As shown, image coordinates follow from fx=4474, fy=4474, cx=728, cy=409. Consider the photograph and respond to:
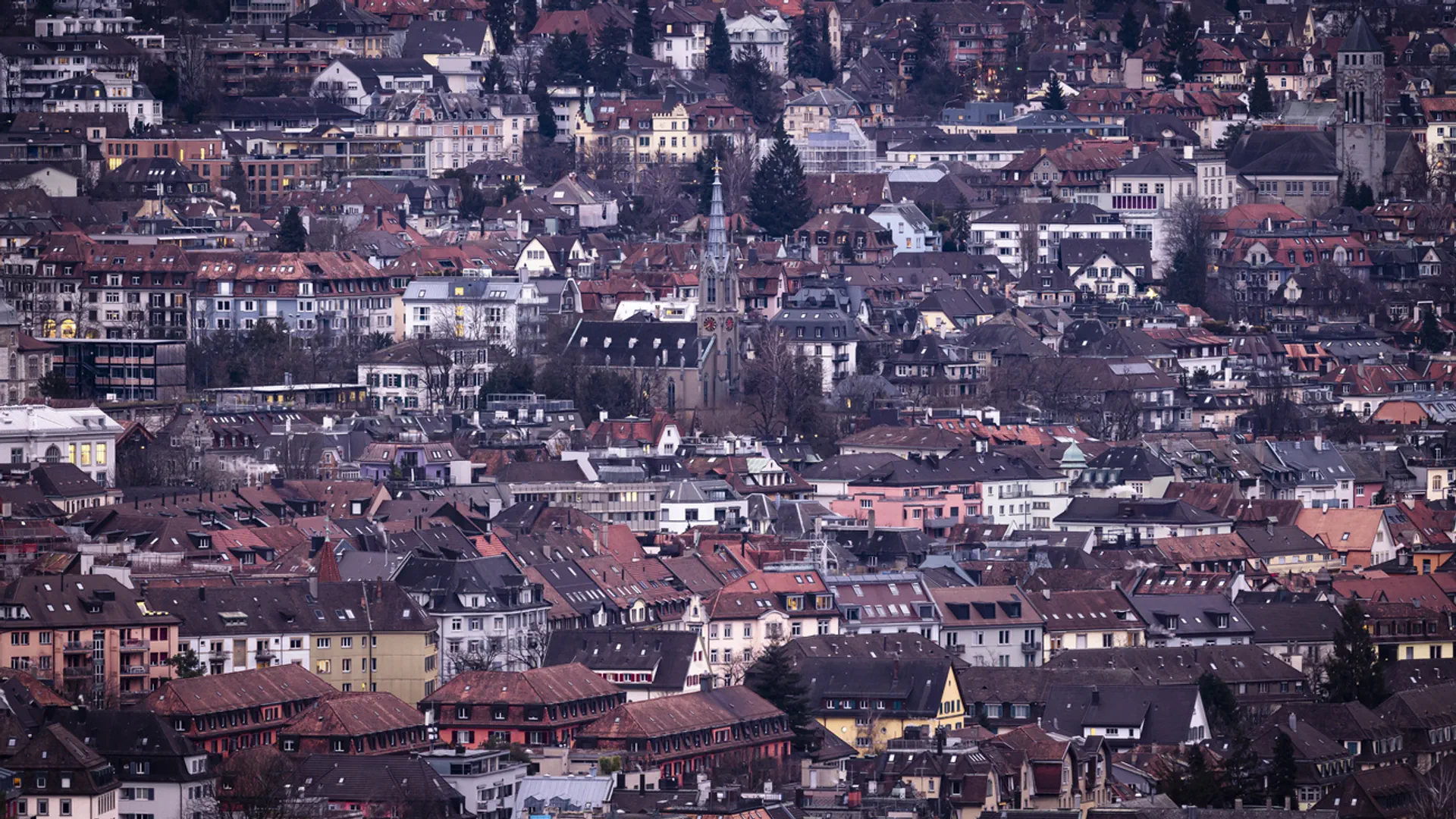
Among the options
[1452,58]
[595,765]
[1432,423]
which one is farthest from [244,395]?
[1452,58]

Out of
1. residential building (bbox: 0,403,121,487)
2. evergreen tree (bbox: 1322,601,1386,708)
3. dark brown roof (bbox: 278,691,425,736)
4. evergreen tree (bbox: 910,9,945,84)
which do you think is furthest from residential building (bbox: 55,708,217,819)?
evergreen tree (bbox: 910,9,945,84)

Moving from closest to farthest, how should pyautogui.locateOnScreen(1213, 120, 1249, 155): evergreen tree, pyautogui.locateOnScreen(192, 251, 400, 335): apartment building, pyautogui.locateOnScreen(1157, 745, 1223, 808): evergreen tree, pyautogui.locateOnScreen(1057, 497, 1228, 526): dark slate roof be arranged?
1. pyautogui.locateOnScreen(1157, 745, 1223, 808): evergreen tree
2. pyautogui.locateOnScreen(1057, 497, 1228, 526): dark slate roof
3. pyautogui.locateOnScreen(192, 251, 400, 335): apartment building
4. pyautogui.locateOnScreen(1213, 120, 1249, 155): evergreen tree

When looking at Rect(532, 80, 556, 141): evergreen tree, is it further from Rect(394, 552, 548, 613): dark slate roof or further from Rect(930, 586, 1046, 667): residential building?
Rect(394, 552, 548, 613): dark slate roof

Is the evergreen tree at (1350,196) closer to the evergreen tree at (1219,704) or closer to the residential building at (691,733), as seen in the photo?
the evergreen tree at (1219,704)

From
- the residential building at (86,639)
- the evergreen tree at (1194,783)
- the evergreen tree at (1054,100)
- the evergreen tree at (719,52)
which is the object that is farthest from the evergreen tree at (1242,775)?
the evergreen tree at (719,52)

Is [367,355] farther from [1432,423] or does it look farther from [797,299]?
[1432,423]
